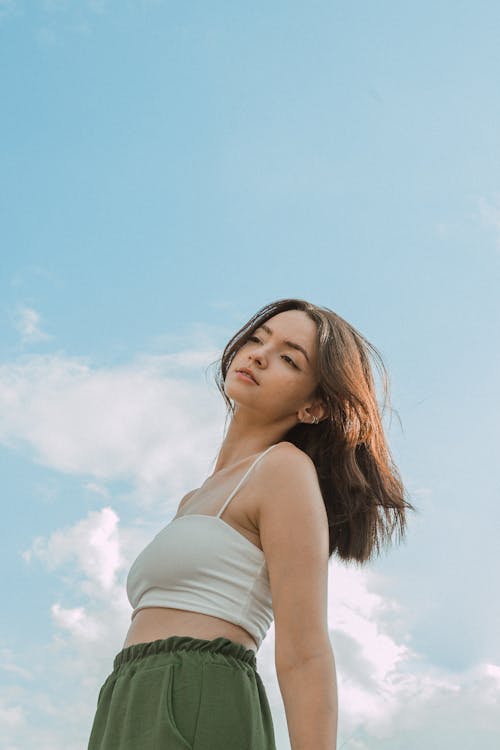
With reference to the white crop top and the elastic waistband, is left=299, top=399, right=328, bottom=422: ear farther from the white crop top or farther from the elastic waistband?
the elastic waistband

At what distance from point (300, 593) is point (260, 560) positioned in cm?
22

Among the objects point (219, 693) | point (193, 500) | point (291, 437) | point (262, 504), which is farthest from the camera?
point (291, 437)

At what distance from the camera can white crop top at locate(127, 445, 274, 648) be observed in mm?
2854

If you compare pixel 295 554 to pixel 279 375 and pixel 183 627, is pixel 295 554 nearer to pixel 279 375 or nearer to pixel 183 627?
pixel 183 627

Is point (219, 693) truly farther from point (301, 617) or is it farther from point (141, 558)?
point (141, 558)

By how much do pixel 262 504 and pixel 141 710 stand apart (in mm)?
667

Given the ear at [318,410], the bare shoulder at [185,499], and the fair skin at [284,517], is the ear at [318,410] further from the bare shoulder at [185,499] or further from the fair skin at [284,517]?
the bare shoulder at [185,499]

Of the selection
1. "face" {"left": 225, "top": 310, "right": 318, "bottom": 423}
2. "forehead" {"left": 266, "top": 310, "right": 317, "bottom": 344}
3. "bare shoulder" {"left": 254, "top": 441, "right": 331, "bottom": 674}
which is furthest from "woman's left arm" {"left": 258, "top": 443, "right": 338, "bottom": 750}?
"forehead" {"left": 266, "top": 310, "right": 317, "bottom": 344}

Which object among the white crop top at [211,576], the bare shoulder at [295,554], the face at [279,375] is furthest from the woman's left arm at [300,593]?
the face at [279,375]

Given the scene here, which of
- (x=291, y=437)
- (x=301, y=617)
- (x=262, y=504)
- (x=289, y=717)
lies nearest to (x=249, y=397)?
(x=291, y=437)

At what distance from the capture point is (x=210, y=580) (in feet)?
9.39

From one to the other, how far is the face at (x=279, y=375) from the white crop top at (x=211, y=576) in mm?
552

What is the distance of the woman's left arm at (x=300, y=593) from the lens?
2512 millimetres

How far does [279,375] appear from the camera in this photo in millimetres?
3398
